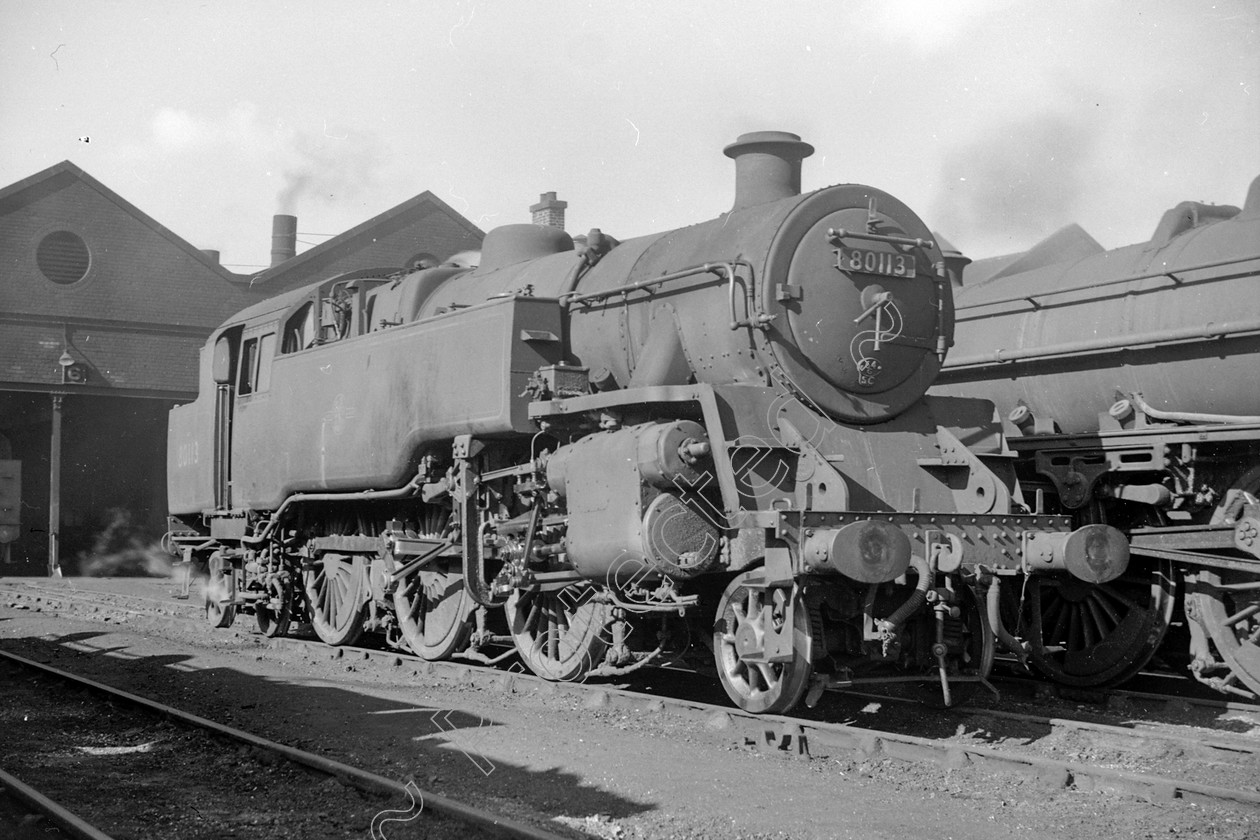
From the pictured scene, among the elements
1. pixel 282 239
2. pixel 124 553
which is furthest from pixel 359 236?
pixel 124 553

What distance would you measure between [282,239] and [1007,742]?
1097 inches

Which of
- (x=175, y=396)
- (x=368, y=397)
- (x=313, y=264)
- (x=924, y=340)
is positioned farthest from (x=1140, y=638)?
(x=313, y=264)

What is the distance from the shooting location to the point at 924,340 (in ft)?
26.2

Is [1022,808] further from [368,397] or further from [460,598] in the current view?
[368,397]

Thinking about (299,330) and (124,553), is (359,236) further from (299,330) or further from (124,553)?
(299,330)

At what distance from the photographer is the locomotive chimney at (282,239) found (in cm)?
3200

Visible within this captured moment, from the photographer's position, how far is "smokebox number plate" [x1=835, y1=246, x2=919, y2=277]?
300 inches

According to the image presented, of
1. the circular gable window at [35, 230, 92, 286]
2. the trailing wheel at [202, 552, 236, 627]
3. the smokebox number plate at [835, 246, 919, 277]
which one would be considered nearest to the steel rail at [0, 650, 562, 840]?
the smokebox number plate at [835, 246, 919, 277]

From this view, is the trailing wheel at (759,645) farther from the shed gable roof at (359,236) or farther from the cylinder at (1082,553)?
the shed gable roof at (359,236)

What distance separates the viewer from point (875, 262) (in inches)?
305

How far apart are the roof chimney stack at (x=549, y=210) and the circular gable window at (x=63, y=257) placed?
12033 millimetres

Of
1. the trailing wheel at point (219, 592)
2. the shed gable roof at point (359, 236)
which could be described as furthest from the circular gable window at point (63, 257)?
the trailing wheel at point (219, 592)

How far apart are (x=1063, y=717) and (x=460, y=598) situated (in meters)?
4.30

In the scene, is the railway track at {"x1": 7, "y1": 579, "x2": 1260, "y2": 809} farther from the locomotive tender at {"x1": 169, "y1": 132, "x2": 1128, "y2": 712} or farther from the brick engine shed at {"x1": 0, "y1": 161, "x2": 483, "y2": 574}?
the brick engine shed at {"x1": 0, "y1": 161, "x2": 483, "y2": 574}
